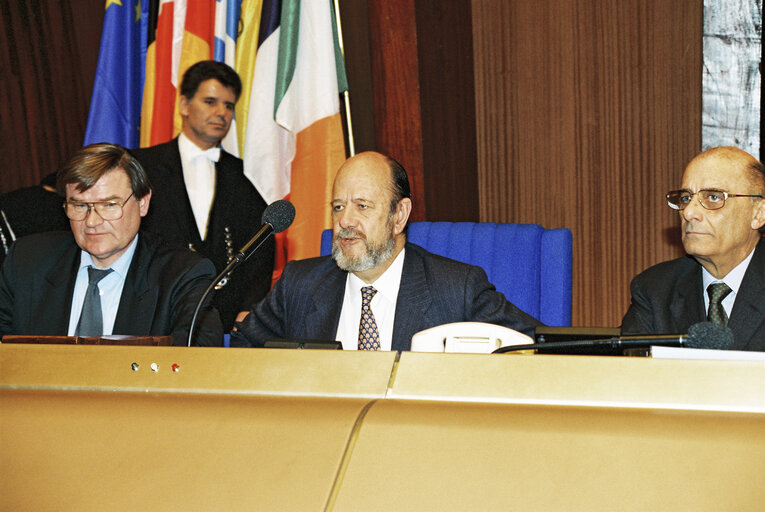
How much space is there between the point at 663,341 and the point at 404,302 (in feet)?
4.06

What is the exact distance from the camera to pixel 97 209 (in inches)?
95.3

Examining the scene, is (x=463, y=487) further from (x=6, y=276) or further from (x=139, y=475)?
(x=6, y=276)

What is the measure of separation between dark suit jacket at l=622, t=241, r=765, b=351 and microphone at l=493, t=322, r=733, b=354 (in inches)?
35.2

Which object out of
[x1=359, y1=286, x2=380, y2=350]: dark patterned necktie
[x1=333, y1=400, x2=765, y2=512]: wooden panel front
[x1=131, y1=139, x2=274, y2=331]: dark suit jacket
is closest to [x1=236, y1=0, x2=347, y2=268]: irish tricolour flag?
[x1=131, y1=139, x2=274, y2=331]: dark suit jacket

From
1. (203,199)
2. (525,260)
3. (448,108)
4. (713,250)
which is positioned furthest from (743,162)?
(203,199)

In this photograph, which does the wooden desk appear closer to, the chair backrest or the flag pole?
the chair backrest

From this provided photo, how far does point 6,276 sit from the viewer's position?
2.47 meters

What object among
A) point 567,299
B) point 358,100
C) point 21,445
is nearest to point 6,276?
point 21,445

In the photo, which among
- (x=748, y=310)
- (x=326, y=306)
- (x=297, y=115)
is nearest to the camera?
(x=748, y=310)

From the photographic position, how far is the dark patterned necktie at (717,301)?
2.22 m

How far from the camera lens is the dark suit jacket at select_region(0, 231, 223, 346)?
234 centimetres

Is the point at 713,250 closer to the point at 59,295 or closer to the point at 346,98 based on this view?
the point at 59,295

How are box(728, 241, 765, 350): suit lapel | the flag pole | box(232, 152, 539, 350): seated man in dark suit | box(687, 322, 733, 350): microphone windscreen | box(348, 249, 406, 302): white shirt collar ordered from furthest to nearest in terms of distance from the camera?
the flag pole, box(348, 249, 406, 302): white shirt collar, box(232, 152, 539, 350): seated man in dark suit, box(728, 241, 765, 350): suit lapel, box(687, 322, 733, 350): microphone windscreen

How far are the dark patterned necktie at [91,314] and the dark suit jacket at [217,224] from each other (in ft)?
4.08
